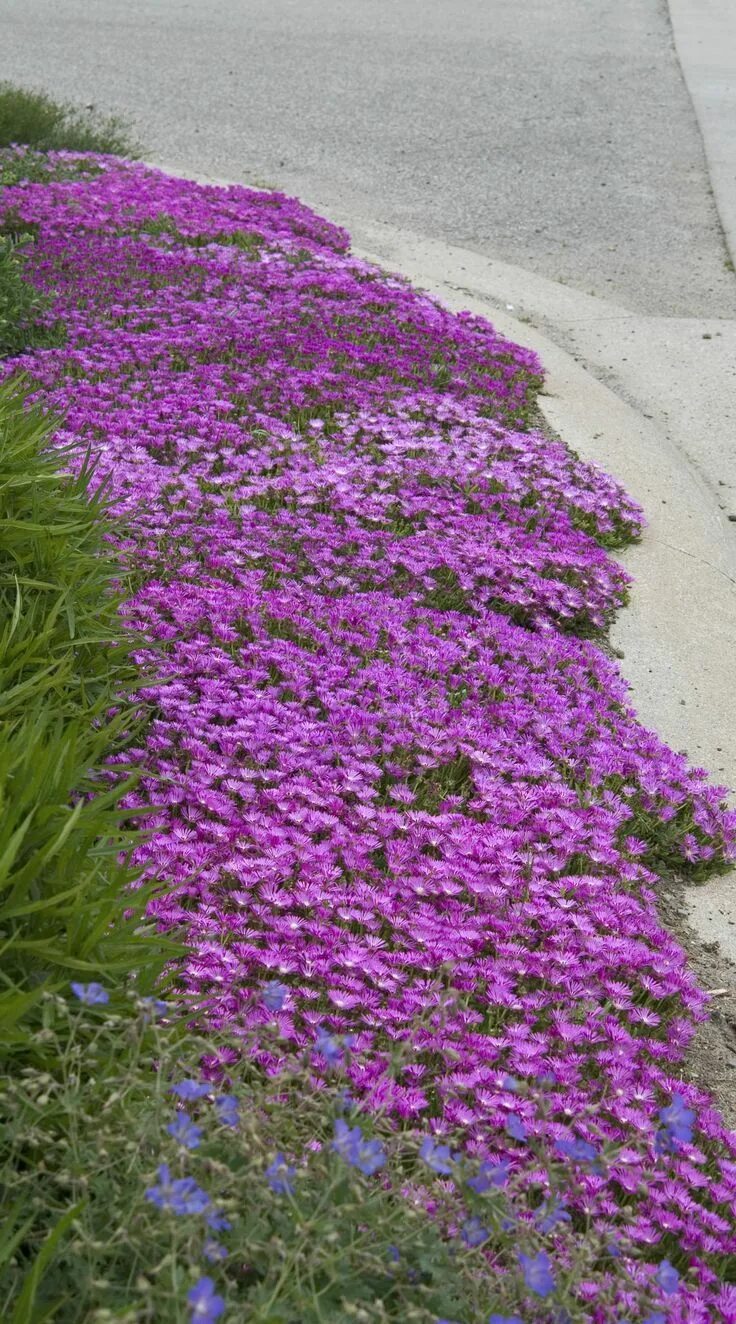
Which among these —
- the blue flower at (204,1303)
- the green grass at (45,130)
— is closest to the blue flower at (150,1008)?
the blue flower at (204,1303)

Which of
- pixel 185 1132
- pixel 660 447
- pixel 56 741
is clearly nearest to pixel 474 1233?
pixel 185 1132

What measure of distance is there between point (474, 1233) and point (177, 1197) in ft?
1.74

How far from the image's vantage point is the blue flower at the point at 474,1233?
201 cm

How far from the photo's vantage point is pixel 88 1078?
2432 mm

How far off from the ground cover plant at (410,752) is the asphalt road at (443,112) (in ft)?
13.8

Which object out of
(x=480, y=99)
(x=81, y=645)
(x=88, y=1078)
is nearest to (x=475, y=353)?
(x=81, y=645)

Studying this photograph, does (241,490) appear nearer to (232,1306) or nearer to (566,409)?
(566,409)

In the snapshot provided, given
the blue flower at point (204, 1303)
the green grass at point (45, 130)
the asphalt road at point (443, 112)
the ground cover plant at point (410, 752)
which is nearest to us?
the blue flower at point (204, 1303)

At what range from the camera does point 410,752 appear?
164 inches

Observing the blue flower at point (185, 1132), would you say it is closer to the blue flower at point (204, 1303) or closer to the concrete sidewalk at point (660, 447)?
the blue flower at point (204, 1303)

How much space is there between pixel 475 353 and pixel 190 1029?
18.8 feet

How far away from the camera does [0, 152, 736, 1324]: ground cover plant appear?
114 inches

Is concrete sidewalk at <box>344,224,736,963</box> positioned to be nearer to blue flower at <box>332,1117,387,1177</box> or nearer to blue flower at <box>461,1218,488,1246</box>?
blue flower at <box>461,1218,488,1246</box>

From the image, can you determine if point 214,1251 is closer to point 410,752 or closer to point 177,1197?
point 177,1197
